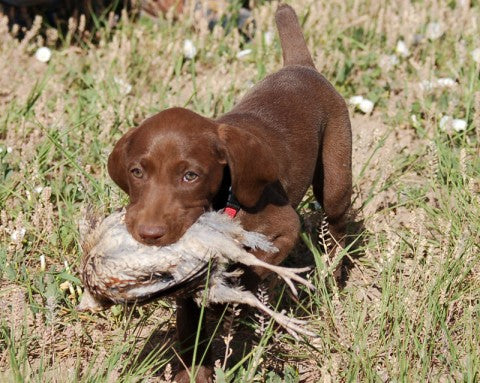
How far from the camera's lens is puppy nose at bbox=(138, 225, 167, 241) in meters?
3.24

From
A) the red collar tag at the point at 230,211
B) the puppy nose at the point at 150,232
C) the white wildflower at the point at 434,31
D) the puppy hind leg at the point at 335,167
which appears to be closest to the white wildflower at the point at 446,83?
the white wildflower at the point at 434,31

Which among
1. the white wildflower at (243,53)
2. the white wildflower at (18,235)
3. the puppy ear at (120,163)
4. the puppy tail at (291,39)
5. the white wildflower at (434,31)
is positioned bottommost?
the white wildflower at (434,31)

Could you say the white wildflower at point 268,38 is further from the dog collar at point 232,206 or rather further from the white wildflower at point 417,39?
the dog collar at point 232,206

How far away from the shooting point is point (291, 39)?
5039mm

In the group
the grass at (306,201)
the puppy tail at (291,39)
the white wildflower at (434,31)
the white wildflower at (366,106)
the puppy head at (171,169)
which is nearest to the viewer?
the puppy head at (171,169)

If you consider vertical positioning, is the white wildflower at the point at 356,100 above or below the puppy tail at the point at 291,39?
below

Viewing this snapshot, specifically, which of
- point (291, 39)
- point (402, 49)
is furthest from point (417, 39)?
point (291, 39)

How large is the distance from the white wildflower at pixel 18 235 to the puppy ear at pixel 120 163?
738 mm

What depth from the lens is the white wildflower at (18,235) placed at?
14.1ft

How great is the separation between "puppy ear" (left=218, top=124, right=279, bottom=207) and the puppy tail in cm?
143

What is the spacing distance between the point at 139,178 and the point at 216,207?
391 mm

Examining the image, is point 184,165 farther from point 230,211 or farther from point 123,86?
point 123,86

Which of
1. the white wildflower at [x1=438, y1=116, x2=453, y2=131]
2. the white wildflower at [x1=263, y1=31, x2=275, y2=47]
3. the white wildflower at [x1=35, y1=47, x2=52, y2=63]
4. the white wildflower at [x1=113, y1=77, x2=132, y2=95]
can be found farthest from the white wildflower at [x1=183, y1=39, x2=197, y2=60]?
the white wildflower at [x1=438, y1=116, x2=453, y2=131]

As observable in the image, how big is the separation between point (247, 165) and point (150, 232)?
1.78 ft
